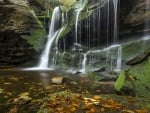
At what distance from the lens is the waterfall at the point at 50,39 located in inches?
672

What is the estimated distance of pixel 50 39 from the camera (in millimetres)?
18562

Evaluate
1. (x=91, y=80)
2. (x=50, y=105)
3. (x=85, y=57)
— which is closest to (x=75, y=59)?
(x=85, y=57)

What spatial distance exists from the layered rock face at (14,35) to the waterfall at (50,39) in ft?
2.73

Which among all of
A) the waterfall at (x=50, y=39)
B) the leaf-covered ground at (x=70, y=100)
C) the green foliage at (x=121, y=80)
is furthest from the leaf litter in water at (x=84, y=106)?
the waterfall at (x=50, y=39)

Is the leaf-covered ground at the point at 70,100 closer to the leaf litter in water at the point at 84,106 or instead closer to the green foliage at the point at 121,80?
the leaf litter in water at the point at 84,106

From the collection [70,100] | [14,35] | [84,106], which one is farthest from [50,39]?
[84,106]

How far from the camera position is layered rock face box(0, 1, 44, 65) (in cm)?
1761

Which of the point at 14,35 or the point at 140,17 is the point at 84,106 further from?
the point at 14,35

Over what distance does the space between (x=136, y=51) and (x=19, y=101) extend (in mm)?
8460

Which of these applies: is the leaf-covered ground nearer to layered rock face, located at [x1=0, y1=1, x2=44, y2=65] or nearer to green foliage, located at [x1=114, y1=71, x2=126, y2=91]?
green foliage, located at [x1=114, y1=71, x2=126, y2=91]

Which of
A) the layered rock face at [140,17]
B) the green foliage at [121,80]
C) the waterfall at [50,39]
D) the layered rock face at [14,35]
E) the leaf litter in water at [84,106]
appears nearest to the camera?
the leaf litter in water at [84,106]

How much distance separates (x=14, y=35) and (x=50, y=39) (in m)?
2.65

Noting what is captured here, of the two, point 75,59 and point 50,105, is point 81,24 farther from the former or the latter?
point 50,105

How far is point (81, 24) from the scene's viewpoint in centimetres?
1622
